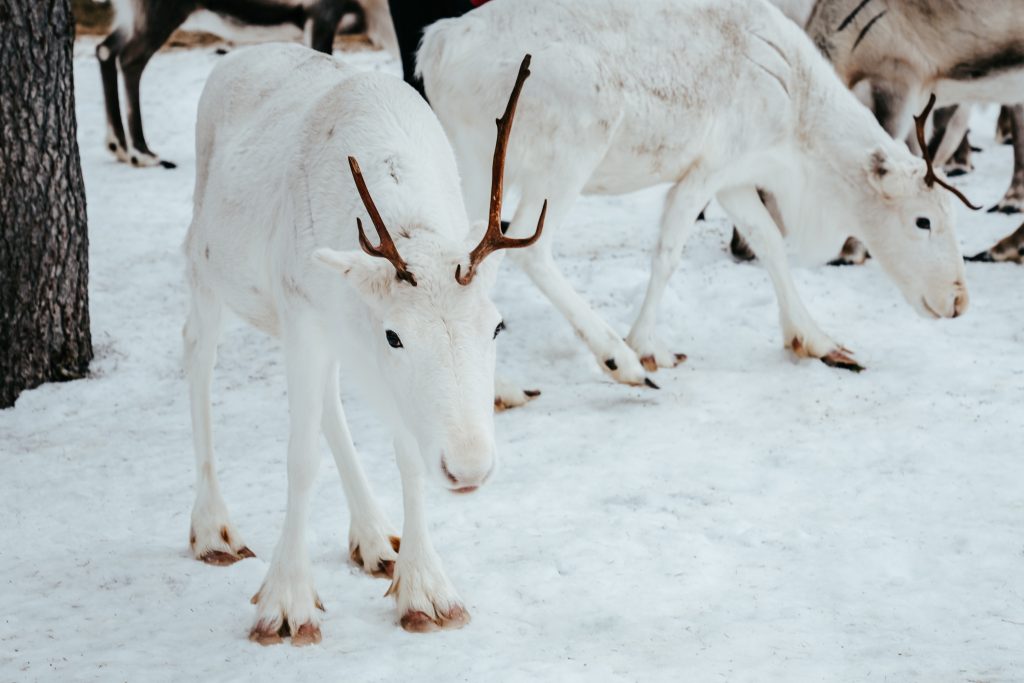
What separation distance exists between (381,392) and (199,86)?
9.05 m

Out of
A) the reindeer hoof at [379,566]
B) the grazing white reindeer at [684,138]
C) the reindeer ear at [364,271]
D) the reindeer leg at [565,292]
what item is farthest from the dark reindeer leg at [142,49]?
the reindeer ear at [364,271]

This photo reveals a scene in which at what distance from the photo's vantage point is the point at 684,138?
5613 mm

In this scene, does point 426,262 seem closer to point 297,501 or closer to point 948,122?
point 297,501

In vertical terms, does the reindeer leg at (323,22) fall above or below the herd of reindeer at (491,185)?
below

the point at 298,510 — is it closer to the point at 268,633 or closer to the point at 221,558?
the point at 268,633

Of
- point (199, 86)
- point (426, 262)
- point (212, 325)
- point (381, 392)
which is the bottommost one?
point (199, 86)

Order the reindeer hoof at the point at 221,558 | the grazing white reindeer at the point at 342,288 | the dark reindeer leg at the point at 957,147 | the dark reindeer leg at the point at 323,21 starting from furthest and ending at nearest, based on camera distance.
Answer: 1. the dark reindeer leg at the point at 323,21
2. the dark reindeer leg at the point at 957,147
3. the reindeer hoof at the point at 221,558
4. the grazing white reindeer at the point at 342,288

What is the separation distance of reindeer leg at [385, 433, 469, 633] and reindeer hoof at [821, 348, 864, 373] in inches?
115

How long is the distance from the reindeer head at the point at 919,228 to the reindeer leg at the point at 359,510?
309 centimetres

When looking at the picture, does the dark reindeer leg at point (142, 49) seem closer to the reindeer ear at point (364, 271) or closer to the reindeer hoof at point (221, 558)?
the reindeer hoof at point (221, 558)

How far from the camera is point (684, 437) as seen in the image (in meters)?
5.16

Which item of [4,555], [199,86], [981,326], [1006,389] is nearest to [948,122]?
[981,326]

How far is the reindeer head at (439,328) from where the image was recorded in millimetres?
2934

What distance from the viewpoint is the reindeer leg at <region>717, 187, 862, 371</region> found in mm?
6047
